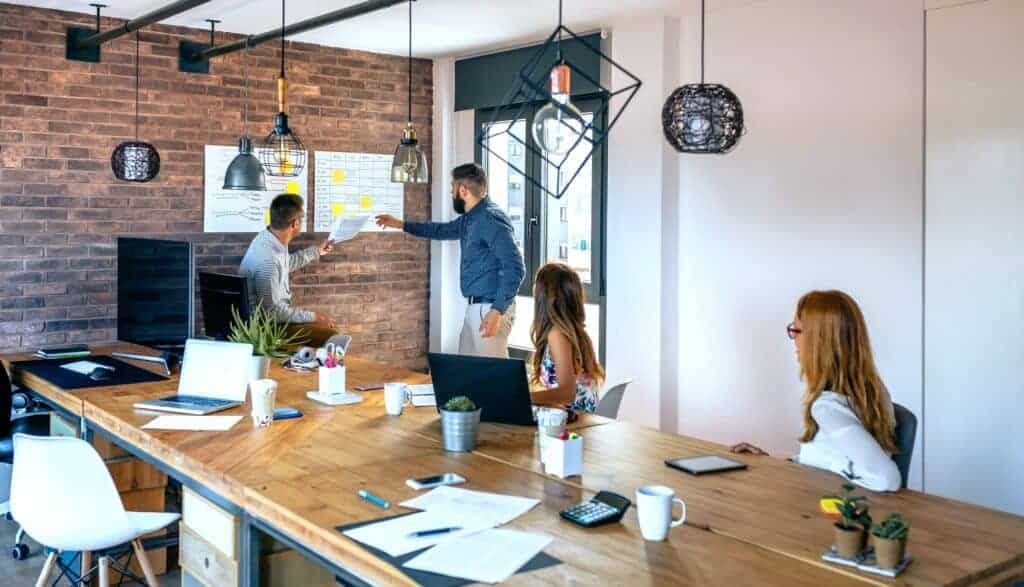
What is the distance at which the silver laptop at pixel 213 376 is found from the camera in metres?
3.86

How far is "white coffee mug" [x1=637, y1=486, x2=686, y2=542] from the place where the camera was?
2260 mm

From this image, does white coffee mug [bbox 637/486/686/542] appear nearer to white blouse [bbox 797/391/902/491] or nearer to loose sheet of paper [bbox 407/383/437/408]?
white blouse [bbox 797/391/902/491]

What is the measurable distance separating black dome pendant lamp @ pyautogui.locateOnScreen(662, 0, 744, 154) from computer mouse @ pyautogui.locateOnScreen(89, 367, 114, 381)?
272 centimetres

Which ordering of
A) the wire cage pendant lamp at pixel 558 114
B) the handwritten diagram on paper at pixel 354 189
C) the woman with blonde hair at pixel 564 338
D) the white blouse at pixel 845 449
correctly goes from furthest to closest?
the handwritten diagram on paper at pixel 354 189 → the woman with blonde hair at pixel 564 338 → the wire cage pendant lamp at pixel 558 114 → the white blouse at pixel 845 449

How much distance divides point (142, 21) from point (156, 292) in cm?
140

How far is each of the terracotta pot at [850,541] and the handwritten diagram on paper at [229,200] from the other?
5.08 metres

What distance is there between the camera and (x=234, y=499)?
282 cm

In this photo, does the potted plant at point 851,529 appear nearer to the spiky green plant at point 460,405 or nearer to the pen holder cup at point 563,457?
the pen holder cup at point 563,457

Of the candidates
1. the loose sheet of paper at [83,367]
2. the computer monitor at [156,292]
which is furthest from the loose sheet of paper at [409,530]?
the loose sheet of paper at [83,367]

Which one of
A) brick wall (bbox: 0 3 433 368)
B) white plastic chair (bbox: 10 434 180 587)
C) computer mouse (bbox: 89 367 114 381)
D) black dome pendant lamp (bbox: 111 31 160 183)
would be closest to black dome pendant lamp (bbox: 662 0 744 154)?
white plastic chair (bbox: 10 434 180 587)

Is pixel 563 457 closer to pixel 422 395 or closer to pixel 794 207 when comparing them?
pixel 422 395

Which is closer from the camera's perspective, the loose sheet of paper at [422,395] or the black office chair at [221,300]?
the loose sheet of paper at [422,395]

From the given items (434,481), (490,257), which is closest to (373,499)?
(434,481)

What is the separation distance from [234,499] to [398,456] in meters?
0.50
